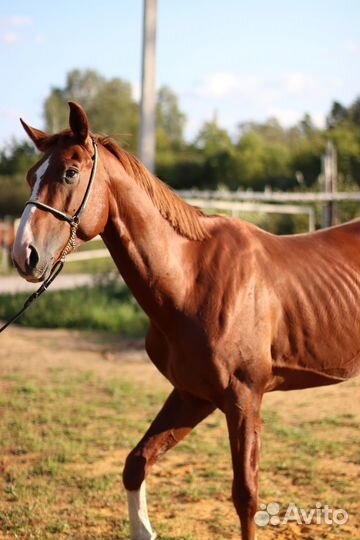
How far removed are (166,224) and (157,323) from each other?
1.54ft

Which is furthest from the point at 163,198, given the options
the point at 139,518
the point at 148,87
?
the point at 148,87

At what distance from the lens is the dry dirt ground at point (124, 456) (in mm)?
4227

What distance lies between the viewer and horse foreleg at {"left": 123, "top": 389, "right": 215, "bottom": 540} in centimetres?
362

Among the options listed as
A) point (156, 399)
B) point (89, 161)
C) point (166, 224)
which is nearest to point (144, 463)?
point (166, 224)

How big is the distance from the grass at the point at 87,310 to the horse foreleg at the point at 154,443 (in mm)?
7123

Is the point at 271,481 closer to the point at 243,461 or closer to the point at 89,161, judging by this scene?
the point at 243,461

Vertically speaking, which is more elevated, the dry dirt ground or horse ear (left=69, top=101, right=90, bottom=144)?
horse ear (left=69, top=101, right=90, bottom=144)

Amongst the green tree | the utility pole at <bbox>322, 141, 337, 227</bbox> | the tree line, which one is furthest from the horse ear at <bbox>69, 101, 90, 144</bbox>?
the green tree

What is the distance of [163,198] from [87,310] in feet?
28.4

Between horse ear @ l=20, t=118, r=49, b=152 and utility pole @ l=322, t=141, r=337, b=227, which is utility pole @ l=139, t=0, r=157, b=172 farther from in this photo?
horse ear @ l=20, t=118, r=49, b=152

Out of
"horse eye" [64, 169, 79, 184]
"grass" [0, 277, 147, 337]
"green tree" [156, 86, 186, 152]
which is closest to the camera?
"horse eye" [64, 169, 79, 184]

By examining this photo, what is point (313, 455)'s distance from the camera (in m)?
5.53

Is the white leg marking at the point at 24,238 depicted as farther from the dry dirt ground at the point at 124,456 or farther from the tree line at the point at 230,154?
the tree line at the point at 230,154

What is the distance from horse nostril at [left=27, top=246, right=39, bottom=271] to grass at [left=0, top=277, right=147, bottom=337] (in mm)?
7811
